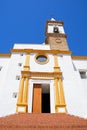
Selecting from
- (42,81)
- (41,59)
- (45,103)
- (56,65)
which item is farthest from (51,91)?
(41,59)

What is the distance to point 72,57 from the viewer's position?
71.1 ft

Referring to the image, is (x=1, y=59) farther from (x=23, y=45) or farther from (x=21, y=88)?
(x=21, y=88)

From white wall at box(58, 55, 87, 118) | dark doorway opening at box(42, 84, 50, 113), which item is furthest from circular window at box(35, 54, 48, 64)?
dark doorway opening at box(42, 84, 50, 113)

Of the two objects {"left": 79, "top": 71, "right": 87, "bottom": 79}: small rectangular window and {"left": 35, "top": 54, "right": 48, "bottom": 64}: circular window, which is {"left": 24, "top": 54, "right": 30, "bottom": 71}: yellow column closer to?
{"left": 35, "top": 54, "right": 48, "bottom": 64}: circular window

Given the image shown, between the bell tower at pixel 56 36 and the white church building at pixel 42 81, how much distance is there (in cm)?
28

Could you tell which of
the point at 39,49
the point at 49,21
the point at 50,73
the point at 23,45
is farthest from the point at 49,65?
the point at 49,21

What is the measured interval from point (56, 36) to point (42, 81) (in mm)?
10635

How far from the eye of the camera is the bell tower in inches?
894

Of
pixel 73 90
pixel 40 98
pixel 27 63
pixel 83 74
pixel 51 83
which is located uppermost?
pixel 27 63

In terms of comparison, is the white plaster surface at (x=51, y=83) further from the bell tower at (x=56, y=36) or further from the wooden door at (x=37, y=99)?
the bell tower at (x=56, y=36)

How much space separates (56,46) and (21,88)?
9337mm

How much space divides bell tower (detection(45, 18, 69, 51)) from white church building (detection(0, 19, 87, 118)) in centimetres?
28

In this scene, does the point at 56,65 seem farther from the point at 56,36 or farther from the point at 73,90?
the point at 56,36

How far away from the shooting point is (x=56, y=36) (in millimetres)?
25359
